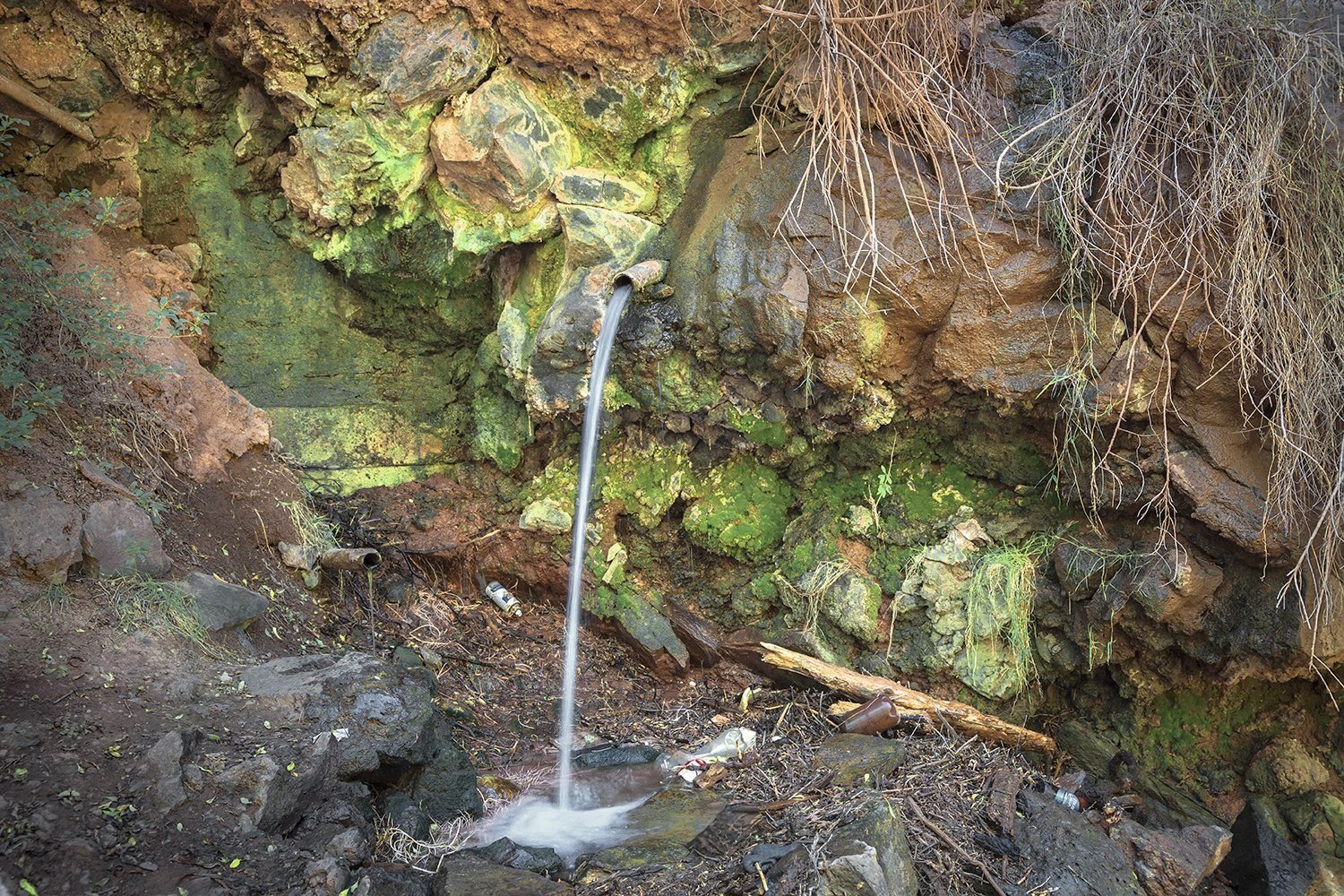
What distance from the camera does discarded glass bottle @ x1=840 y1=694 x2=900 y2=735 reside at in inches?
163

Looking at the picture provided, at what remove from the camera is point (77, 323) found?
13.3ft

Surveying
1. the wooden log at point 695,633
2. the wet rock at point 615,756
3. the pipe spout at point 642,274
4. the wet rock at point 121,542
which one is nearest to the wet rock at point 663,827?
the wet rock at point 615,756

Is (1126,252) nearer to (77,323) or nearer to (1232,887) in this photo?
(1232,887)

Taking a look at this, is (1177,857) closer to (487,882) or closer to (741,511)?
(741,511)

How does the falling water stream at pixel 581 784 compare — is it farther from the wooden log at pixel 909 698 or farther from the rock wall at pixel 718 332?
the wooden log at pixel 909 698

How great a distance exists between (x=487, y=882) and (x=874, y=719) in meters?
2.01

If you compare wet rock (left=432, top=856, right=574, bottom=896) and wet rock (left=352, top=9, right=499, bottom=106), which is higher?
wet rock (left=352, top=9, right=499, bottom=106)

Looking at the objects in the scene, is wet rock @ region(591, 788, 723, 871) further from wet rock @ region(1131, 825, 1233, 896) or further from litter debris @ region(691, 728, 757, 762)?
wet rock @ region(1131, 825, 1233, 896)

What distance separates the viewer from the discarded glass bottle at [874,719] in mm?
4148

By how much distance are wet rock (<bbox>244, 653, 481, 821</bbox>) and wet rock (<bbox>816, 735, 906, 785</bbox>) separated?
1524mm

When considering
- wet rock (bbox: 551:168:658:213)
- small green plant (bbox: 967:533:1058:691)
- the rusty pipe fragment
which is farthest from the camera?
wet rock (bbox: 551:168:658:213)

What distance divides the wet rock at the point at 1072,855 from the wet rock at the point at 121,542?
12.1 feet


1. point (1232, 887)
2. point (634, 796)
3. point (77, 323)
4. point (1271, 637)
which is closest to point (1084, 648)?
point (1271, 637)

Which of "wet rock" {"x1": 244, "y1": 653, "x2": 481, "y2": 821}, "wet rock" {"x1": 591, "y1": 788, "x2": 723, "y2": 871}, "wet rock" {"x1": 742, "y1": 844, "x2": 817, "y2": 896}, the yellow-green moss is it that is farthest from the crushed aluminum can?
"wet rock" {"x1": 742, "y1": 844, "x2": 817, "y2": 896}
